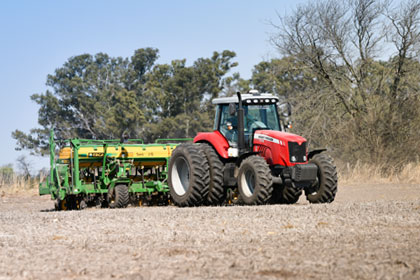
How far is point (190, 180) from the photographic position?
15.0 m

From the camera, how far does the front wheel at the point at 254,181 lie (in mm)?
13977

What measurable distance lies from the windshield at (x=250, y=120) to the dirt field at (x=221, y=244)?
107 inches

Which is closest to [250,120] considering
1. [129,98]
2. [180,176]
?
[180,176]

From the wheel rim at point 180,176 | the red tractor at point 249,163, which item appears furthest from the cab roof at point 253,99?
the wheel rim at point 180,176

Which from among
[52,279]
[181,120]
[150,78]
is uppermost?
[150,78]

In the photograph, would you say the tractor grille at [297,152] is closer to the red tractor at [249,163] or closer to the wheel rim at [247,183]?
the red tractor at [249,163]

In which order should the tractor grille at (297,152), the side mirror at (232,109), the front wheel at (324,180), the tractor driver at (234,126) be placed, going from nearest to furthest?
the side mirror at (232,109), the tractor grille at (297,152), the front wheel at (324,180), the tractor driver at (234,126)

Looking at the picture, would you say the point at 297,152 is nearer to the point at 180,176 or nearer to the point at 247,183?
the point at 247,183

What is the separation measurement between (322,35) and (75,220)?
22273 mm

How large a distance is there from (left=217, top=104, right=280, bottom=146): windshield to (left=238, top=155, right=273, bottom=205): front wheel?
107cm

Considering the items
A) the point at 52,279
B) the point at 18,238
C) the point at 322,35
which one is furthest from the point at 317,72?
the point at 52,279

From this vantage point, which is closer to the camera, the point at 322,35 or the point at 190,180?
the point at 190,180

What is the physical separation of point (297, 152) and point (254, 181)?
1225 mm

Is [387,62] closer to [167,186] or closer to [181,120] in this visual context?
[167,186]
